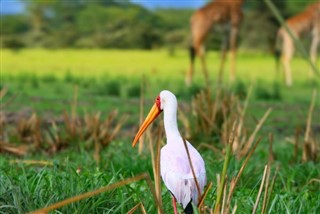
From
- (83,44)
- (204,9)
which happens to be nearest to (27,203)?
(204,9)

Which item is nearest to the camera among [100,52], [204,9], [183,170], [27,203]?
[183,170]

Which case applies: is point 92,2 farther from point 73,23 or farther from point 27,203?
point 27,203

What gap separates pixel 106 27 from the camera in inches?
934

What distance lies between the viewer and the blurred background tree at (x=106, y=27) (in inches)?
837

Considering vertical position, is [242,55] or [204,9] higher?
[204,9]

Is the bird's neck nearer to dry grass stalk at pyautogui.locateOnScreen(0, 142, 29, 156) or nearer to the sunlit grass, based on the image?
dry grass stalk at pyautogui.locateOnScreen(0, 142, 29, 156)

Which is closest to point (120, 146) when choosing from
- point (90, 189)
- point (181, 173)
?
point (90, 189)

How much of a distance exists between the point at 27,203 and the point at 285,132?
440 centimetres

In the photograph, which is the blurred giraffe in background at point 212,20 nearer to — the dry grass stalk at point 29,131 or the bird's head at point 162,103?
the dry grass stalk at point 29,131

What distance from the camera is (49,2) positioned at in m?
26.3

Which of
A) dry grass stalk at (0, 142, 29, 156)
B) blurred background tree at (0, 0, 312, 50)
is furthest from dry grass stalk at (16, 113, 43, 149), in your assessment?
blurred background tree at (0, 0, 312, 50)

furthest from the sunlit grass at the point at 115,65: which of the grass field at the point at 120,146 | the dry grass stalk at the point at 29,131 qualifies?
the dry grass stalk at the point at 29,131

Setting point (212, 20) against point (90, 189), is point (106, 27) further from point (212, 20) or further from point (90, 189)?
point (90, 189)

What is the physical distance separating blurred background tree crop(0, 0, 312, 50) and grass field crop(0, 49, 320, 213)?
12.8 feet
